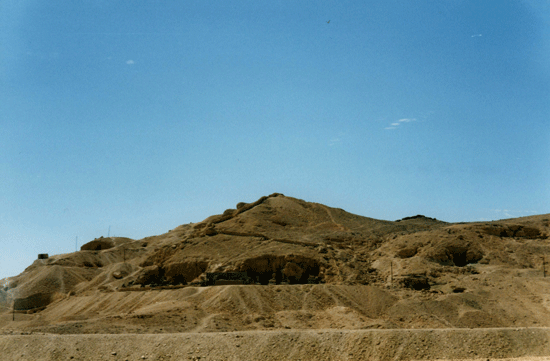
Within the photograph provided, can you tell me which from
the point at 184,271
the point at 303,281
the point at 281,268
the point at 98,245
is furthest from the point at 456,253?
the point at 98,245

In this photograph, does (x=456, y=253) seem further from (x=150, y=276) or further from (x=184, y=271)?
(x=150, y=276)

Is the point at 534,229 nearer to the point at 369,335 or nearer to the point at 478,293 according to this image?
the point at 478,293

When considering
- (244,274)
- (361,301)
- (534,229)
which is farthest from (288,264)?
(534,229)

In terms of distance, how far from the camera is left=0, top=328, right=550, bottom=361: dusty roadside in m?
26.3

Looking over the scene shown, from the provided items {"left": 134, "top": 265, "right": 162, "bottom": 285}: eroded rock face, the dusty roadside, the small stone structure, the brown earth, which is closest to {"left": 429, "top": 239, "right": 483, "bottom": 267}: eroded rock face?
the brown earth

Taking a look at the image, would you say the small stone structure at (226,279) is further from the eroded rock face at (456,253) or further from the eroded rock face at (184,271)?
the eroded rock face at (456,253)

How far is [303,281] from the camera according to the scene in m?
44.2

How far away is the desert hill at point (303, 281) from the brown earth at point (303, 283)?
0.11m

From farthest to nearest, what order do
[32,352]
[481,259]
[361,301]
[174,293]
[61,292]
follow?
[61,292] < [481,259] < [174,293] < [361,301] < [32,352]

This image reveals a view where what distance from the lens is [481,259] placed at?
1881 inches

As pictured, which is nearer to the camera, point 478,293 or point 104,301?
point 478,293

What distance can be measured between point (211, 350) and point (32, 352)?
7953 mm

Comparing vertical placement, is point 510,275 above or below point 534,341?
above

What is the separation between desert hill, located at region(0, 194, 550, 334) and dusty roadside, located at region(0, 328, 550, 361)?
193 inches
